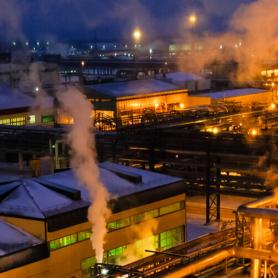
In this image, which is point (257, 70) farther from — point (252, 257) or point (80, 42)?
point (80, 42)

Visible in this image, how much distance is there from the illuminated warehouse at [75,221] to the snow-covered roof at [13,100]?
1161cm

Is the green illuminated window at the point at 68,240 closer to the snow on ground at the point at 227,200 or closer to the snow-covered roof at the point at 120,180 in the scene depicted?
the snow-covered roof at the point at 120,180

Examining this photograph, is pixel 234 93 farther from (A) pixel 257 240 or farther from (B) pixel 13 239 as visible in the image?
(A) pixel 257 240

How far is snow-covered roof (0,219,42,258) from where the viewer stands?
8.12m

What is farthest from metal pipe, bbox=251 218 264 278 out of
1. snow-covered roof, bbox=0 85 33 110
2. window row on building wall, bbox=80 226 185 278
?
snow-covered roof, bbox=0 85 33 110

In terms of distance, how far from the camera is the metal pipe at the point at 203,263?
4.91m

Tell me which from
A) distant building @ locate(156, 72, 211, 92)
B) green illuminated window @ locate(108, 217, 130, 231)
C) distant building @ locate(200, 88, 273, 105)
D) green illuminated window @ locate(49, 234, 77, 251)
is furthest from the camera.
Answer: distant building @ locate(156, 72, 211, 92)

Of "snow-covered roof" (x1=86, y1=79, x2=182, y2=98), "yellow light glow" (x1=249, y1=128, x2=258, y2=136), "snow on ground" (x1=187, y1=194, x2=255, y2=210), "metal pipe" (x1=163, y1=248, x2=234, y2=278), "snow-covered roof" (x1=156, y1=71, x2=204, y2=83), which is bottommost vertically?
"snow on ground" (x1=187, y1=194, x2=255, y2=210)

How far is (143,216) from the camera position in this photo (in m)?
10.5

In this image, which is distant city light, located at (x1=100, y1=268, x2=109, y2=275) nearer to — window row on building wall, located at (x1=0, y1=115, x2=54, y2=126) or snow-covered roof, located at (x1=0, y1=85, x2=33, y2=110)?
window row on building wall, located at (x1=0, y1=115, x2=54, y2=126)

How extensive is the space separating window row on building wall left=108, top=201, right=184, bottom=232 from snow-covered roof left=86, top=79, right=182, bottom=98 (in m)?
11.5

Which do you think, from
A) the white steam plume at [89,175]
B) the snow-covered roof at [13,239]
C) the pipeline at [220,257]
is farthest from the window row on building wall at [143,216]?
the pipeline at [220,257]

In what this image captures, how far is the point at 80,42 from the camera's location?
9344 cm

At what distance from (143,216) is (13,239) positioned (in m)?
2.63
